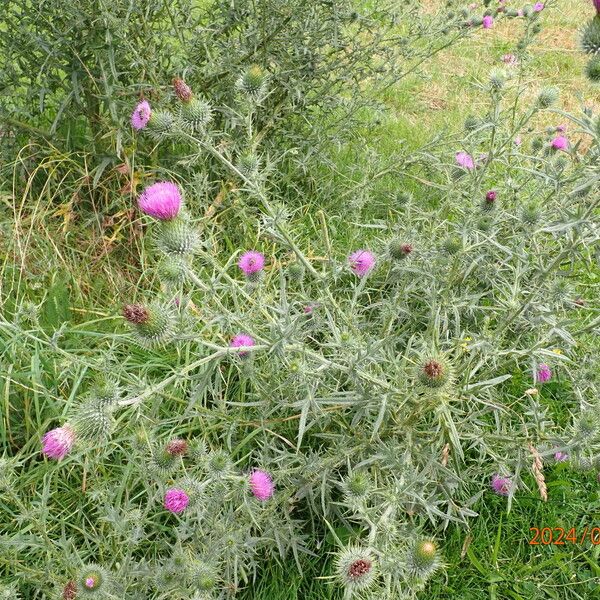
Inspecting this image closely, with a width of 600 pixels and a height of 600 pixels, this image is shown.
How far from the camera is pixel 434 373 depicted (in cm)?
170

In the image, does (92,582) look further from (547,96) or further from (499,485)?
(547,96)

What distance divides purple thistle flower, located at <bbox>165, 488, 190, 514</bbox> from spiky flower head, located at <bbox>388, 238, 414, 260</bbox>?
1025mm

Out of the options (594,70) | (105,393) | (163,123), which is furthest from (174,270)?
(594,70)

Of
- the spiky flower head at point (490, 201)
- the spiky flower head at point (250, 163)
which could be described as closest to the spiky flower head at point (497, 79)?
the spiky flower head at point (490, 201)

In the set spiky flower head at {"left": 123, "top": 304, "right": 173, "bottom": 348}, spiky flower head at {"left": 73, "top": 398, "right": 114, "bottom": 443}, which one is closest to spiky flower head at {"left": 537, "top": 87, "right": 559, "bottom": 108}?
spiky flower head at {"left": 123, "top": 304, "right": 173, "bottom": 348}

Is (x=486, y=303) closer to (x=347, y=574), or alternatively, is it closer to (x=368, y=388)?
(x=368, y=388)

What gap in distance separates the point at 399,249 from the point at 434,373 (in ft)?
2.17

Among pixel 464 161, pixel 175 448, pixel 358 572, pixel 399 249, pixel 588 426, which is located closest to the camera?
pixel 358 572

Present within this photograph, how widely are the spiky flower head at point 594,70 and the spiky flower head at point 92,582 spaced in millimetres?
1894

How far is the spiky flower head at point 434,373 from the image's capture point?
1702 millimetres

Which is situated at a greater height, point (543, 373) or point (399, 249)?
→ point (399, 249)

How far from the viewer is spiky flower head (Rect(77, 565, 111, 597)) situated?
1.65m

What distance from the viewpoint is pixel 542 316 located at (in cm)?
219

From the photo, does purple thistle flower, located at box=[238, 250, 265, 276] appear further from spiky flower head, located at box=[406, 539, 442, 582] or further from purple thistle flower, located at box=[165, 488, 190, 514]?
spiky flower head, located at box=[406, 539, 442, 582]
